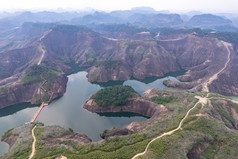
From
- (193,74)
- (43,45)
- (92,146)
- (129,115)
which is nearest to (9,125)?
(92,146)

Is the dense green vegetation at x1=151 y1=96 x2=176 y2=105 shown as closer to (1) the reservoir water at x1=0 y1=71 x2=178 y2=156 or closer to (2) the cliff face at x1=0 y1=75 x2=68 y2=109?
(1) the reservoir water at x1=0 y1=71 x2=178 y2=156

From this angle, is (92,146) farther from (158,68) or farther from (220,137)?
(158,68)

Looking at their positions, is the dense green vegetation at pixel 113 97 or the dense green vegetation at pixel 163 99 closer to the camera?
the dense green vegetation at pixel 163 99

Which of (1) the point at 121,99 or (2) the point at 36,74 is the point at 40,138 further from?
(2) the point at 36,74

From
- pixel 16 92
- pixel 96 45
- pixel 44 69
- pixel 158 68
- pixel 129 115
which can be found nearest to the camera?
pixel 129 115

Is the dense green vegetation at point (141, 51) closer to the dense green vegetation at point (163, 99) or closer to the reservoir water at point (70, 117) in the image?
the reservoir water at point (70, 117)

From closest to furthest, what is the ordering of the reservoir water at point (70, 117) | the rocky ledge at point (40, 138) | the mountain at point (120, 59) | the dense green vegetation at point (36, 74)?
the rocky ledge at point (40, 138)
the reservoir water at point (70, 117)
the dense green vegetation at point (36, 74)
the mountain at point (120, 59)

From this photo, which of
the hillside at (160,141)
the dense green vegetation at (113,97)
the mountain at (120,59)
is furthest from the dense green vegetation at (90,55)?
the hillside at (160,141)
